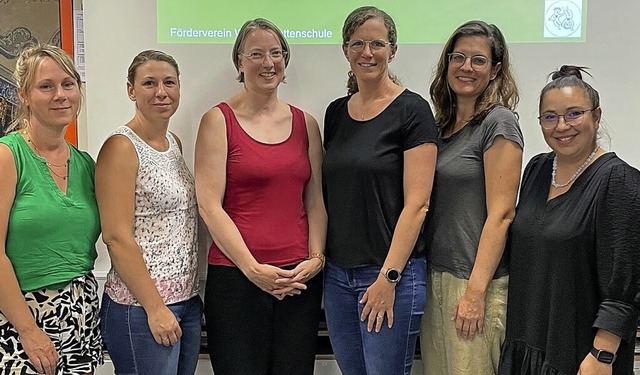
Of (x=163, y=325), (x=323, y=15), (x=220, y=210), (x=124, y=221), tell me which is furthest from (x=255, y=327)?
(x=323, y=15)

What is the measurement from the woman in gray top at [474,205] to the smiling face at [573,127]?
133mm

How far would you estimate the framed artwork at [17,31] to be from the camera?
110 inches

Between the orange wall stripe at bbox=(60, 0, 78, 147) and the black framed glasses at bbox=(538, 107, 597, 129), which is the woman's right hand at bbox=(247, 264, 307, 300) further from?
the orange wall stripe at bbox=(60, 0, 78, 147)

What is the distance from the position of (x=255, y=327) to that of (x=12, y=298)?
0.71 meters

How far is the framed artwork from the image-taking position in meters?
2.79

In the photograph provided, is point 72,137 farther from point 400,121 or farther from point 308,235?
point 400,121

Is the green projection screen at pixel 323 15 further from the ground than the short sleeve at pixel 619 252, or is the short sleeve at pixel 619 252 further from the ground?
the green projection screen at pixel 323 15

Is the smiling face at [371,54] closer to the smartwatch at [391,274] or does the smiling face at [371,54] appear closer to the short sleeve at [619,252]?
the smartwatch at [391,274]

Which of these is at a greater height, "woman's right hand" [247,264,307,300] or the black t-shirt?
the black t-shirt

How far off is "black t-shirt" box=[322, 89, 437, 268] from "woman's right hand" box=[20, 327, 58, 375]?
2.87ft

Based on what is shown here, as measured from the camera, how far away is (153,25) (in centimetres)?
224

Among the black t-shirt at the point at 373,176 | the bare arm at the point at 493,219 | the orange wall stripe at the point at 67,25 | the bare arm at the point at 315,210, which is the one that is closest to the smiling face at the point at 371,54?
the black t-shirt at the point at 373,176

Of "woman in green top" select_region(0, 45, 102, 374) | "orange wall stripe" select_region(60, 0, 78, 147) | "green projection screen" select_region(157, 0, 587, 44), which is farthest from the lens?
"orange wall stripe" select_region(60, 0, 78, 147)

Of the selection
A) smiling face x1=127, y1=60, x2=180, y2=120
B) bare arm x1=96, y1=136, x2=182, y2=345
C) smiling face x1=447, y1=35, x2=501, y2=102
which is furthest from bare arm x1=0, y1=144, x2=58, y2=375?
smiling face x1=447, y1=35, x2=501, y2=102
